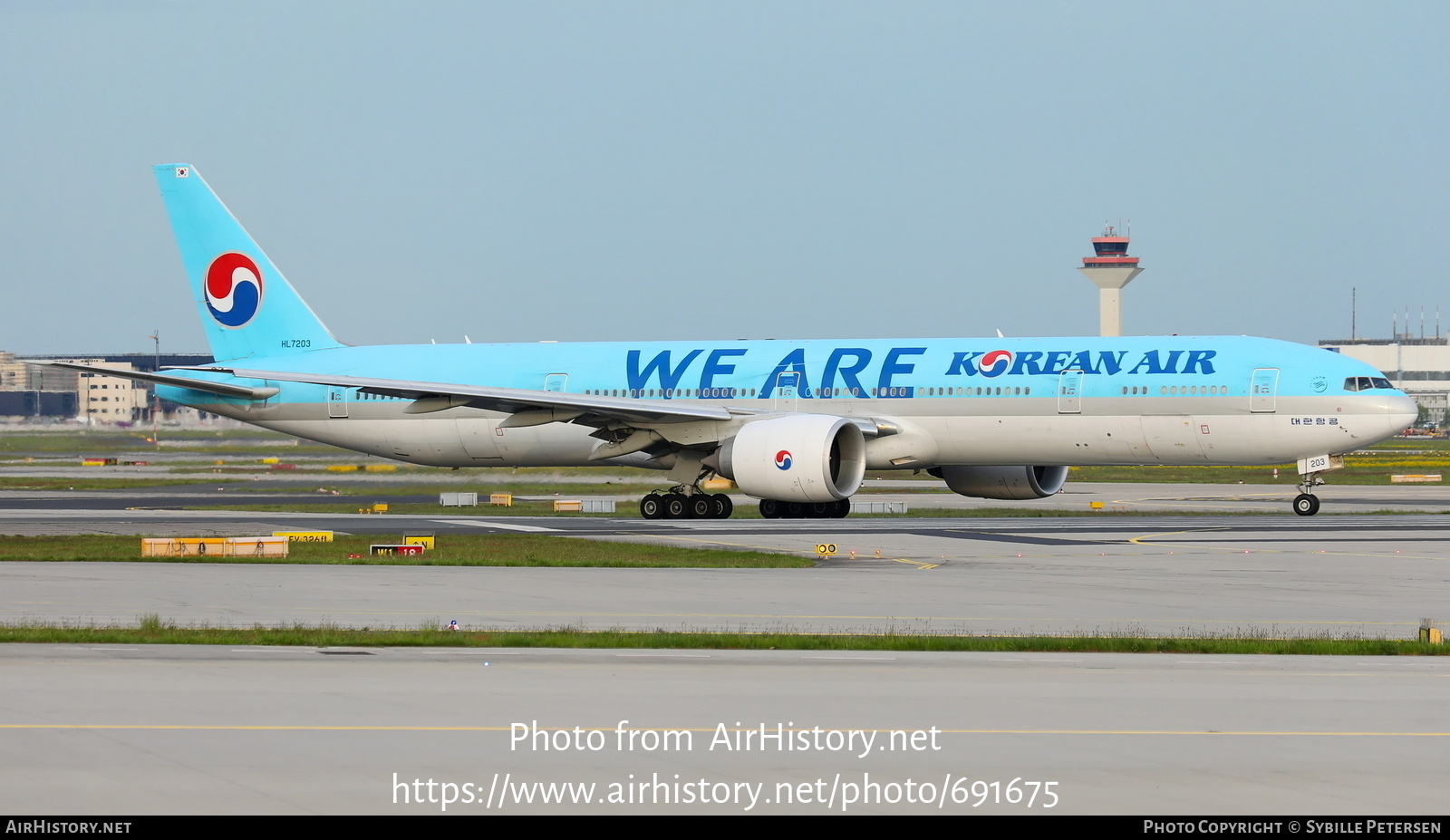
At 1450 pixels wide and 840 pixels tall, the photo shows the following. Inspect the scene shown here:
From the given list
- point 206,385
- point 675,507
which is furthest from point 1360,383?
point 206,385

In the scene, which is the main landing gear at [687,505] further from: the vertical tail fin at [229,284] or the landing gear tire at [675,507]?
the vertical tail fin at [229,284]

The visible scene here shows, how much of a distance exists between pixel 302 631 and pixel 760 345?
80.3ft

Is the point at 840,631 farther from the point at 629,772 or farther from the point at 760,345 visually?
the point at 760,345

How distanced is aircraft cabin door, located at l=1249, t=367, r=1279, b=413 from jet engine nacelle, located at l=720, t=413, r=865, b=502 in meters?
9.05

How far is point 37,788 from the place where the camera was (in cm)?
883

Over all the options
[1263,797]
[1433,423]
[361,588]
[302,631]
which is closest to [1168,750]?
[1263,797]

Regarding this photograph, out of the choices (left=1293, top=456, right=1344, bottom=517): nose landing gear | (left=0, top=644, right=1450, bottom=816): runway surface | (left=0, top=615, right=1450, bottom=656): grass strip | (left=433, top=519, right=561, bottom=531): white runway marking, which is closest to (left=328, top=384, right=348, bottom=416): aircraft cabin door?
(left=433, top=519, right=561, bottom=531): white runway marking

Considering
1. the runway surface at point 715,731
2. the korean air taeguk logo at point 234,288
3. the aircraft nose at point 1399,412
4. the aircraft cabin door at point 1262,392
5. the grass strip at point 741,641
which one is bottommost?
the grass strip at point 741,641

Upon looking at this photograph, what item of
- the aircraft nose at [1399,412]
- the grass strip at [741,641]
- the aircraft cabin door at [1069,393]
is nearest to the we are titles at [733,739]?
the grass strip at [741,641]

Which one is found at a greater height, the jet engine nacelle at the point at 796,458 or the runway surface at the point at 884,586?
the jet engine nacelle at the point at 796,458

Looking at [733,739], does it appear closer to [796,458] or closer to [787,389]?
[796,458]

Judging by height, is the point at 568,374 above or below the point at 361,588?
above

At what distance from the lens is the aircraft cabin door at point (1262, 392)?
35.4 meters

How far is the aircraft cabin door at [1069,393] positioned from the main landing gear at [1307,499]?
6225 mm
